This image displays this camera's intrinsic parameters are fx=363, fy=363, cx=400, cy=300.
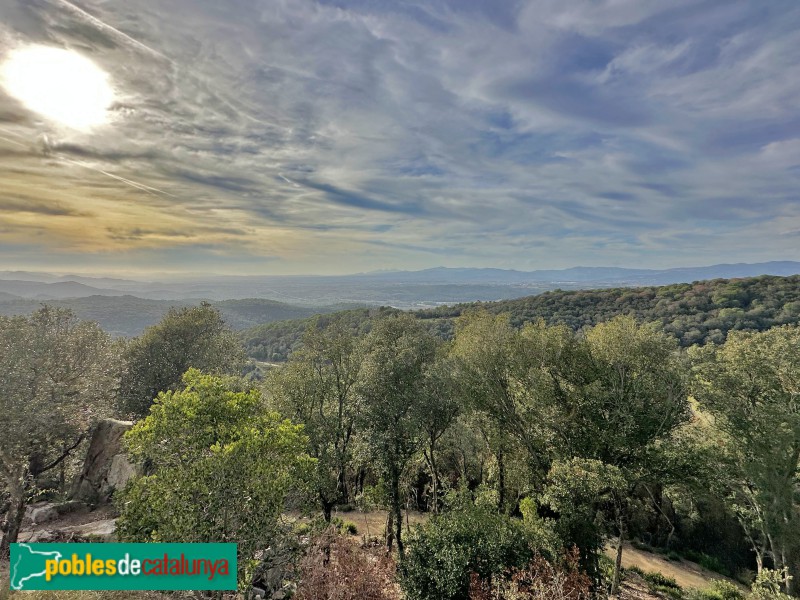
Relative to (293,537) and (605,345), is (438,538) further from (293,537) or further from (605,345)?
(605,345)

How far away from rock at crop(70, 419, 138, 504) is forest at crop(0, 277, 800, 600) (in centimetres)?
139

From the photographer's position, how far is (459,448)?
26.8 m

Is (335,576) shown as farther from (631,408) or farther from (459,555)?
(631,408)

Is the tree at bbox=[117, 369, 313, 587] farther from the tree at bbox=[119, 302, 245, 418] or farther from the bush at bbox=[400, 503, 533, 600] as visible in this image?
the tree at bbox=[119, 302, 245, 418]

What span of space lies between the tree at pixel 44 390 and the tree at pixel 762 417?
108ft

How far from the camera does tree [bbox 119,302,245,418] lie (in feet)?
95.7

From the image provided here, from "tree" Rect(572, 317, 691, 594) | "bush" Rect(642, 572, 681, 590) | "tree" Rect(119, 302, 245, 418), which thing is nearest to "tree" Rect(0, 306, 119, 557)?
"tree" Rect(119, 302, 245, 418)

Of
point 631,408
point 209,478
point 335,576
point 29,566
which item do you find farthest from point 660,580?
point 29,566

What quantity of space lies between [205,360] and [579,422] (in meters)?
29.5

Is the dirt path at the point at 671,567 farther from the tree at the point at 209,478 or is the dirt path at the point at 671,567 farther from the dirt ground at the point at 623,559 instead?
the tree at the point at 209,478

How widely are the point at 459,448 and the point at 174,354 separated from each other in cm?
2476

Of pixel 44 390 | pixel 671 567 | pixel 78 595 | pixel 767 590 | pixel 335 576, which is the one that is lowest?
pixel 671 567

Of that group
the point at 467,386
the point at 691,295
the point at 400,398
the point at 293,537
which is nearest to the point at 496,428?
the point at 467,386

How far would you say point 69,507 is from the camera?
22203 mm
